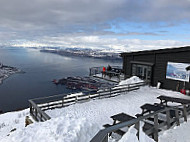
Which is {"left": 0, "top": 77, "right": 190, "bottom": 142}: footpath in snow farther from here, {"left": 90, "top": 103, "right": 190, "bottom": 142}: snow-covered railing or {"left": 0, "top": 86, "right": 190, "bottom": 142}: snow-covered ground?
{"left": 90, "top": 103, "right": 190, "bottom": 142}: snow-covered railing

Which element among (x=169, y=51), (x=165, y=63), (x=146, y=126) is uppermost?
(x=169, y=51)

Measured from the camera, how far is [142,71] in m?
14.9

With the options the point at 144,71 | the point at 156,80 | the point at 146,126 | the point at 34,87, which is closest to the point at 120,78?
the point at 144,71

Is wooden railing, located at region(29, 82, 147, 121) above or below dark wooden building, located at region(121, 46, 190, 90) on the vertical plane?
below

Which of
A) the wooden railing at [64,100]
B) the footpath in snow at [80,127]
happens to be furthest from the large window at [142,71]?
the footpath in snow at [80,127]

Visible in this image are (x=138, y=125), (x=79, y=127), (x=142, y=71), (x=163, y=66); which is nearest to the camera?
(x=79, y=127)

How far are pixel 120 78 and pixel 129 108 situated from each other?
8116 millimetres

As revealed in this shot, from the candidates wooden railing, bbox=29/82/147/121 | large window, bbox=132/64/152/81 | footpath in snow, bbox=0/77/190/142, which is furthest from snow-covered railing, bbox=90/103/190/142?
large window, bbox=132/64/152/81

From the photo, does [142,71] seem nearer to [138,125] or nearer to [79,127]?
[138,125]

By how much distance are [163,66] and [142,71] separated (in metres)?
2.29

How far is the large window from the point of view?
14.2 metres

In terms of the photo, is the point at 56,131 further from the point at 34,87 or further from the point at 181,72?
the point at 34,87

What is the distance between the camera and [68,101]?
29.7 feet

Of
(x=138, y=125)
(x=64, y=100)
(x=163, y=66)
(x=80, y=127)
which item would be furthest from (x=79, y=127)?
(x=163, y=66)
